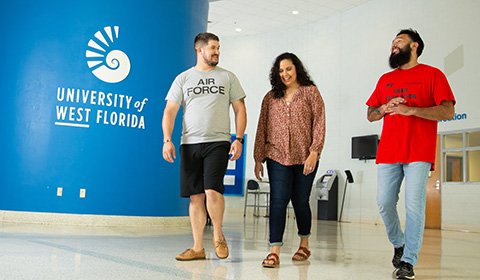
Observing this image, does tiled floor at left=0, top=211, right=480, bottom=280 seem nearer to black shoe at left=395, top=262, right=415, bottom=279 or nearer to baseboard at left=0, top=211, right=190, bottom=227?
black shoe at left=395, top=262, right=415, bottom=279

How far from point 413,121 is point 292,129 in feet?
2.31

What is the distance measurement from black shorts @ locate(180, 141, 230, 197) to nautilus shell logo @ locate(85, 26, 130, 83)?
9.48ft

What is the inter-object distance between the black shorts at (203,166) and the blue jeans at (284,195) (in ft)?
1.00

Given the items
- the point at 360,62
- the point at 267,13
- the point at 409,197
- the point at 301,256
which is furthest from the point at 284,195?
the point at 267,13

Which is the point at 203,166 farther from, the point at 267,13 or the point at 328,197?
the point at 267,13

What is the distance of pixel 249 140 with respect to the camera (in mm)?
12359

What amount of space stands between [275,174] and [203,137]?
1.61 feet

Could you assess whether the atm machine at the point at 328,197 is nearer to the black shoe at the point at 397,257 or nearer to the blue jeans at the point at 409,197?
the black shoe at the point at 397,257

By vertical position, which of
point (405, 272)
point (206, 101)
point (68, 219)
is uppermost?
point (206, 101)

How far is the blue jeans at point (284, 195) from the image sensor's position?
8.63 feet

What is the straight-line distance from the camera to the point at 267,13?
36.4 ft

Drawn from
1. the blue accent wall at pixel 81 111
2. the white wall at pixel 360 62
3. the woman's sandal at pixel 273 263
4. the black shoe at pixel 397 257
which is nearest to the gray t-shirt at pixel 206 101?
the woman's sandal at pixel 273 263

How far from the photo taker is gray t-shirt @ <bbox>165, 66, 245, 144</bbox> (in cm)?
268

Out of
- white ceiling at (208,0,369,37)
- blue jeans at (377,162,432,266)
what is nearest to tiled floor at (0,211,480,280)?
blue jeans at (377,162,432,266)
